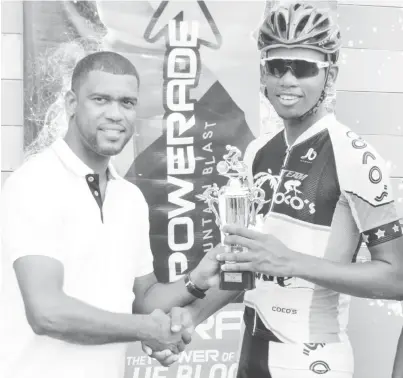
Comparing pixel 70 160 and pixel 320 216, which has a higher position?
pixel 70 160

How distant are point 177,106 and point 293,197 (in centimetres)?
126

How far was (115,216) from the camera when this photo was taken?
2566 mm

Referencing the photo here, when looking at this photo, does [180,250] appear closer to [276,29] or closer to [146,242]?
[146,242]

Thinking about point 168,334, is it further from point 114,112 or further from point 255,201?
point 114,112

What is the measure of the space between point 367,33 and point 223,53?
0.79 metres

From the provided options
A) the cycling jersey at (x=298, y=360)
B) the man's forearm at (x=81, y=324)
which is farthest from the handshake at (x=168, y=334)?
the cycling jersey at (x=298, y=360)

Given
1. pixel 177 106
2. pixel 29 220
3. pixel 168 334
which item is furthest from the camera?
pixel 177 106

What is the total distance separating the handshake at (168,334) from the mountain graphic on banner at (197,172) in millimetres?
896

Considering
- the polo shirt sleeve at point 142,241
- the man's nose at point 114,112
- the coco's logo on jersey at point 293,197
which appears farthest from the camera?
the polo shirt sleeve at point 142,241

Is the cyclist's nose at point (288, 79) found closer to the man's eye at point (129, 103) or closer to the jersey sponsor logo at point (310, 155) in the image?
the jersey sponsor logo at point (310, 155)

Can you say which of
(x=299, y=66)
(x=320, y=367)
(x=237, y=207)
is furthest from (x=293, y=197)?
(x=320, y=367)

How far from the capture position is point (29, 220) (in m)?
2.34

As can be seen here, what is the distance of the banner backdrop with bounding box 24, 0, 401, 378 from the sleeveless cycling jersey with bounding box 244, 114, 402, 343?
1076 millimetres

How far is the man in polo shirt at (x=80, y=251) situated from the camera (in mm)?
2332
